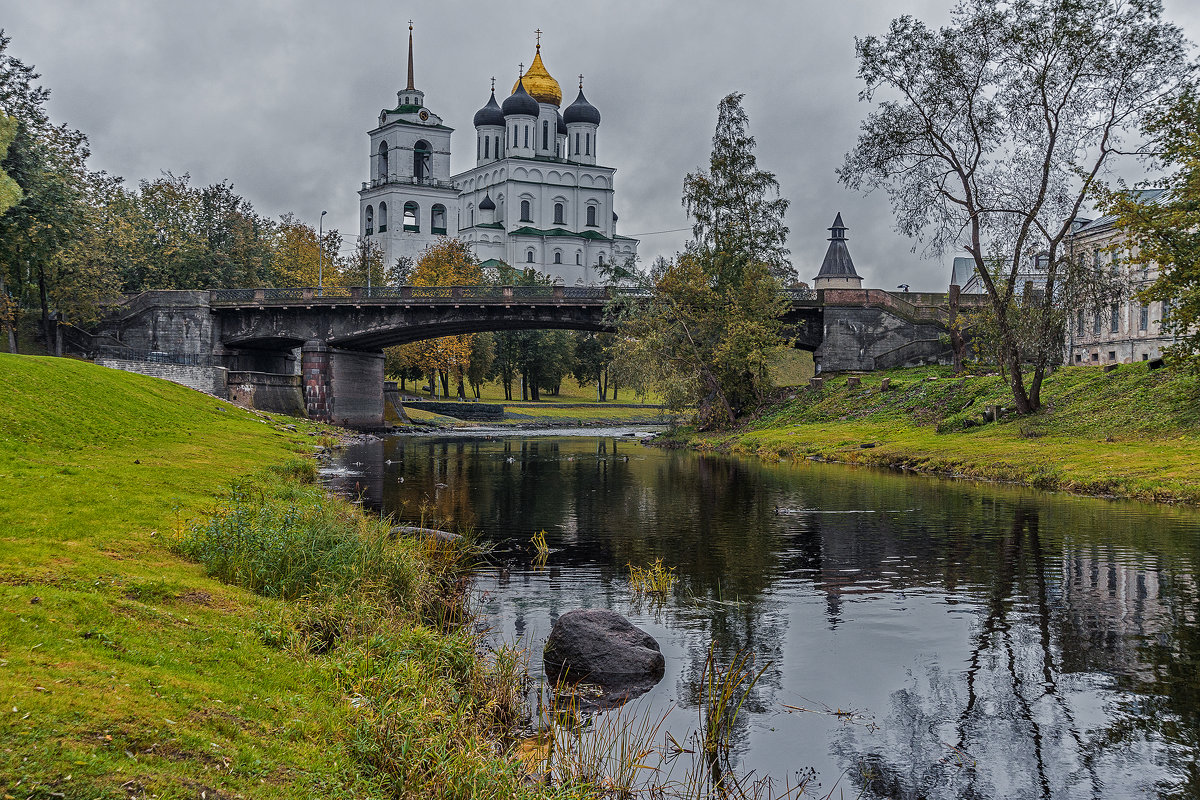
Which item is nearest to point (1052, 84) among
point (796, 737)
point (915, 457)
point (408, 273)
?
point (915, 457)

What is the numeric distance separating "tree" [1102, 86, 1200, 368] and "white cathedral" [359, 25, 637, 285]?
109799 mm

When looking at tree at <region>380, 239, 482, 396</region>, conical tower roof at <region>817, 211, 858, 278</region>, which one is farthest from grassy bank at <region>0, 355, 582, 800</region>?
conical tower roof at <region>817, 211, 858, 278</region>

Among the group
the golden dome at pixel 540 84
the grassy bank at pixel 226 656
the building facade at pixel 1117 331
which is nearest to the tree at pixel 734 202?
the building facade at pixel 1117 331

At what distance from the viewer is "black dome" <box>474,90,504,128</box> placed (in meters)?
153

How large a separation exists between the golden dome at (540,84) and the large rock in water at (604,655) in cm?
14762

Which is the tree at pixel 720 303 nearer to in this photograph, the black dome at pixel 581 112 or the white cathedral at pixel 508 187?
the white cathedral at pixel 508 187

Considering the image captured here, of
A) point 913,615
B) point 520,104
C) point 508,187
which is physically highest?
point 520,104

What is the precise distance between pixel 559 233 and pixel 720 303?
315 feet

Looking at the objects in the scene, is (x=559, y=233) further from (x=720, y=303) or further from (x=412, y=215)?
(x=720, y=303)

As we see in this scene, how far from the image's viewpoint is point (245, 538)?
1207cm

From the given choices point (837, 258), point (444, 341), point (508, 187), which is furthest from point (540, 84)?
point (444, 341)

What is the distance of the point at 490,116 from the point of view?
153500 millimetres

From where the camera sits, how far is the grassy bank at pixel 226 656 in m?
5.64

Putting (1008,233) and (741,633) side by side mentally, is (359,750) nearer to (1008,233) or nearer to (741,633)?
(741,633)
